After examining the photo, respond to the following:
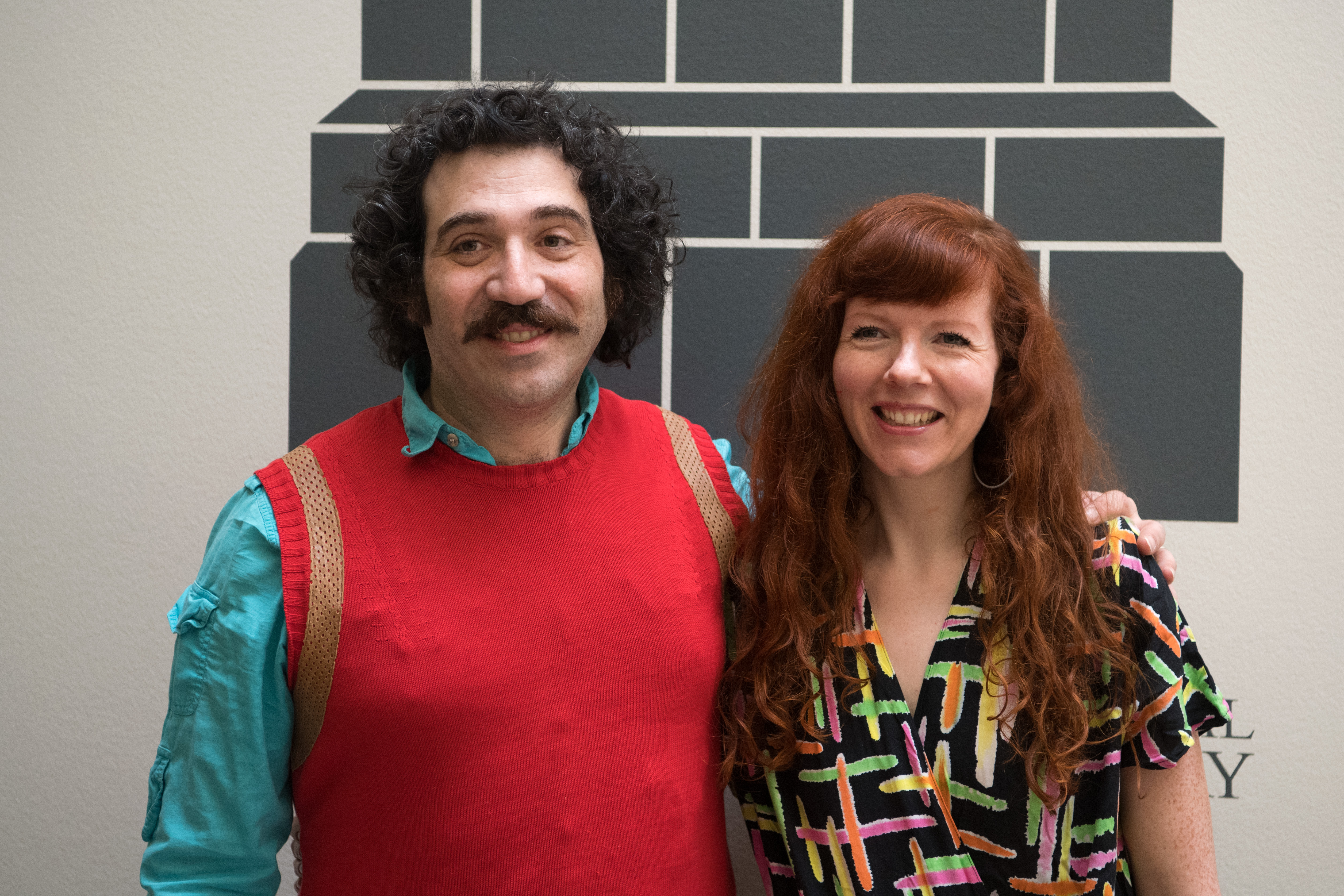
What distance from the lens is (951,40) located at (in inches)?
70.8

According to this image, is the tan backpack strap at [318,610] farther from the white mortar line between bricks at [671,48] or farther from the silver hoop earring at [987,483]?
the white mortar line between bricks at [671,48]

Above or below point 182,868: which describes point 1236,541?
above

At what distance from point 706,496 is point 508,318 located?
1.48 ft

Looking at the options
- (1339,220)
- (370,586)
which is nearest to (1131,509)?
(1339,220)

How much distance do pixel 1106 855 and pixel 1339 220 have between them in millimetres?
1351

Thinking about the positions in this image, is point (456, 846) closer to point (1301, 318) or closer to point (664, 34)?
point (664, 34)

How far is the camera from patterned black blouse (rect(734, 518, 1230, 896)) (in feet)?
4.12

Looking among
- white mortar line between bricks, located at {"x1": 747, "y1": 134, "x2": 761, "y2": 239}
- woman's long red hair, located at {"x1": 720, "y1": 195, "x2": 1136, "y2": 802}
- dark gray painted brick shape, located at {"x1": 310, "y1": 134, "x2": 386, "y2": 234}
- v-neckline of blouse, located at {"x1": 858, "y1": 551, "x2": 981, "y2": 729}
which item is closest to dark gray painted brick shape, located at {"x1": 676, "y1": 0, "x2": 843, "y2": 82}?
white mortar line between bricks, located at {"x1": 747, "y1": 134, "x2": 761, "y2": 239}

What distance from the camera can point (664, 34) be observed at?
1825mm

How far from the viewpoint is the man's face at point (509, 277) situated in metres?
1.28

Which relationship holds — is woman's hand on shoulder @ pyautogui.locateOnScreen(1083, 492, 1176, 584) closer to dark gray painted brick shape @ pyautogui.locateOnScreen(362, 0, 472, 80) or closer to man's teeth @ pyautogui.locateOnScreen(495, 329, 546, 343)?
man's teeth @ pyautogui.locateOnScreen(495, 329, 546, 343)

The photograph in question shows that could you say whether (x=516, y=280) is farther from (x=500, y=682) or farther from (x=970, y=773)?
(x=970, y=773)

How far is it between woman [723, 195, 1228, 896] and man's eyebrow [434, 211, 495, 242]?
49 centimetres

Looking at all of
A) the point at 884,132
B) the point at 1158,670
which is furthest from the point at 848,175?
the point at 1158,670
